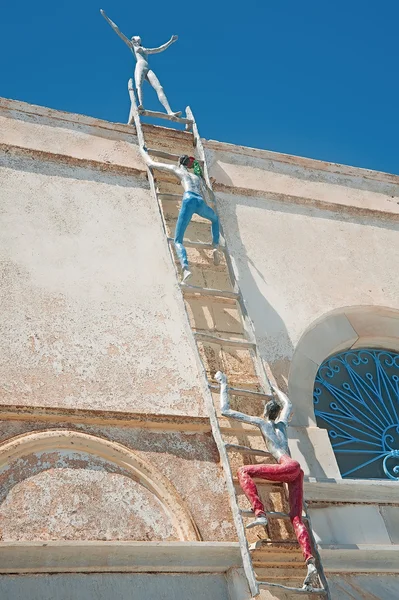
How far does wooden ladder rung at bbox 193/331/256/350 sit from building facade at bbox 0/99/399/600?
0.46 ft

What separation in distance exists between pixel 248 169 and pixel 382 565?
4308mm

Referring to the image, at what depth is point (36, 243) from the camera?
20.1ft

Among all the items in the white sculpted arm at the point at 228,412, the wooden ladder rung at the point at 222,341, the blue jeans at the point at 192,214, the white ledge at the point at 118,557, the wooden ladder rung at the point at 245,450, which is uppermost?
the blue jeans at the point at 192,214

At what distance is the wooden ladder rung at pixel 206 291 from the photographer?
597cm

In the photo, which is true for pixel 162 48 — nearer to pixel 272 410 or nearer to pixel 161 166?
pixel 161 166

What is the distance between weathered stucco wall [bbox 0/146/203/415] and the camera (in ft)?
17.4

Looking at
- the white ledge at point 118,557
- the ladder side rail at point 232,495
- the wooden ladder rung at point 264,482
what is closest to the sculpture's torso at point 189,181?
the ladder side rail at point 232,495

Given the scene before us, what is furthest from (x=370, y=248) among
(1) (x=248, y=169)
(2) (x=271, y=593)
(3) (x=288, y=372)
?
(2) (x=271, y=593)

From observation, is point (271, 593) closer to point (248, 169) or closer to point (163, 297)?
point (163, 297)

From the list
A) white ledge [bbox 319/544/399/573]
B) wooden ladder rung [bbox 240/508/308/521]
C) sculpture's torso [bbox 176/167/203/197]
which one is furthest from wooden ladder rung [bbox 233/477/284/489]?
sculpture's torso [bbox 176/167/203/197]

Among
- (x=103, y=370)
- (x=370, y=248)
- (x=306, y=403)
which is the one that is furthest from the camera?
(x=370, y=248)

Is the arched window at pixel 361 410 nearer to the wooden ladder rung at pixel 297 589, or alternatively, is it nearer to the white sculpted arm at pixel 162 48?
the wooden ladder rung at pixel 297 589

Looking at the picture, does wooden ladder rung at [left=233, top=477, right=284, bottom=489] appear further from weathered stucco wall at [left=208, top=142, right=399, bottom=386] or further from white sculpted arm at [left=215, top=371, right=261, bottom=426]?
weathered stucco wall at [left=208, top=142, right=399, bottom=386]

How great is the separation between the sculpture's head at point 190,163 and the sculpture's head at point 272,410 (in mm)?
2627
